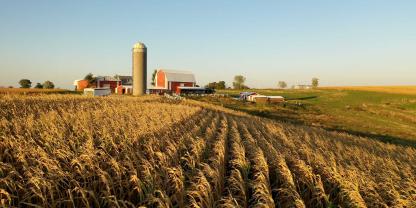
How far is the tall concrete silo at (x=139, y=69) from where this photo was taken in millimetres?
57000

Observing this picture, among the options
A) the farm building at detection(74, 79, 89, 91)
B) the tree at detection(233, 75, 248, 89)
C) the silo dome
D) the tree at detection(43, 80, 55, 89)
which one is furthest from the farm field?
the tree at detection(233, 75, 248, 89)

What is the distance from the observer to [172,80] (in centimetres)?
8300

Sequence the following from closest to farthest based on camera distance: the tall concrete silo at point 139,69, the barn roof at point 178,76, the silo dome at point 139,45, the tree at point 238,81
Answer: the tall concrete silo at point 139,69
the silo dome at point 139,45
the barn roof at point 178,76
the tree at point 238,81

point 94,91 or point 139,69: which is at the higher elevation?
point 139,69

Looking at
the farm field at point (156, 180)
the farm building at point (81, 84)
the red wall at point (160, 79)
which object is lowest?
the farm field at point (156, 180)

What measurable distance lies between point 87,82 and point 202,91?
107ft

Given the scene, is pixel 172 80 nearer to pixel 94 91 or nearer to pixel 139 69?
pixel 139 69

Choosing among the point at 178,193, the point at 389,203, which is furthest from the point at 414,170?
the point at 178,193

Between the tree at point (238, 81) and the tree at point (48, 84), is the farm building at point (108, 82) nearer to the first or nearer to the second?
the tree at point (48, 84)

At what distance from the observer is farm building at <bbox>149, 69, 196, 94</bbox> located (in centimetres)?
8225

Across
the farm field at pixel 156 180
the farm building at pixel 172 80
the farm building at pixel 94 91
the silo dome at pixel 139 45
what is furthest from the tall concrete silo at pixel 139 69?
the farm field at pixel 156 180

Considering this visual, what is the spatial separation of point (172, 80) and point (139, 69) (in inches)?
1024

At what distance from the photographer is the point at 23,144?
864 centimetres

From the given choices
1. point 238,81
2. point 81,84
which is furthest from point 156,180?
point 238,81
